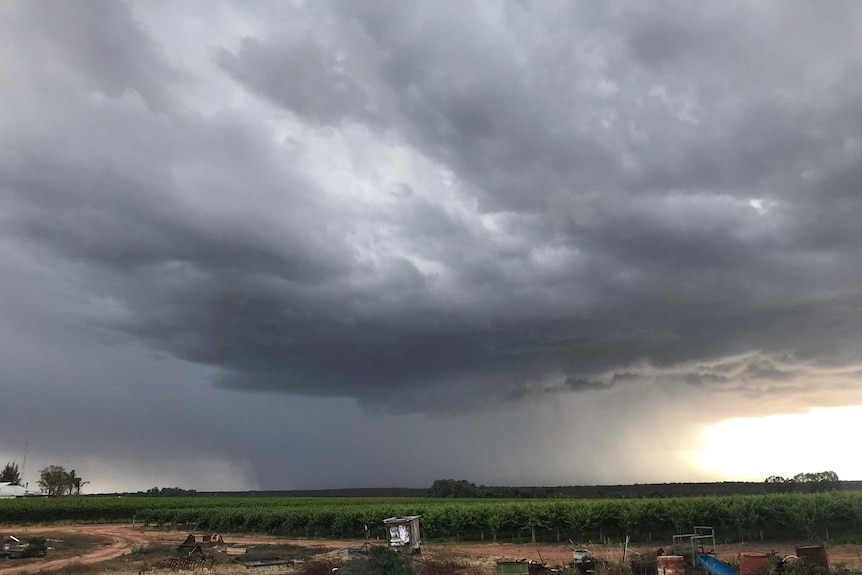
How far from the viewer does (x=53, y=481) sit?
160500 mm

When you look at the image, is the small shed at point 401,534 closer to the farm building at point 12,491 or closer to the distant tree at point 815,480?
the distant tree at point 815,480

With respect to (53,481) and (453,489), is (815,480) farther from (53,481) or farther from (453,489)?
(53,481)

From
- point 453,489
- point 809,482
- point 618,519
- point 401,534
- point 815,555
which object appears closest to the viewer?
point 815,555

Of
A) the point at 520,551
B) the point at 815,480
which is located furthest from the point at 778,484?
the point at 520,551

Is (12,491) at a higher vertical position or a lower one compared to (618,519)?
lower

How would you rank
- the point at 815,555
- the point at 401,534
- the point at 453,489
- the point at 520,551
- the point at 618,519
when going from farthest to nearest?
the point at 453,489
the point at 618,519
the point at 520,551
the point at 401,534
the point at 815,555

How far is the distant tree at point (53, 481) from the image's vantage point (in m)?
160

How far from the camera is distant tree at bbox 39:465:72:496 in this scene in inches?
6309

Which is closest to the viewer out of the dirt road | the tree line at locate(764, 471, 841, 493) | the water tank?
the water tank

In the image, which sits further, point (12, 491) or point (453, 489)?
point (453, 489)

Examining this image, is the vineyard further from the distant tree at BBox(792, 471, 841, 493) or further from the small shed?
the distant tree at BBox(792, 471, 841, 493)

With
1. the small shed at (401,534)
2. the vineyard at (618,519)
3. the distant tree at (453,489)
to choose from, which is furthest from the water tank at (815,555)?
the distant tree at (453,489)

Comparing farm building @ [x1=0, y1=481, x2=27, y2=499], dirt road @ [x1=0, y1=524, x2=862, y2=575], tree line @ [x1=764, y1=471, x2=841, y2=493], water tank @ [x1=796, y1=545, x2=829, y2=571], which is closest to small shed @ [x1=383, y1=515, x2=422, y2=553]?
dirt road @ [x1=0, y1=524, x2=862, y2=575]

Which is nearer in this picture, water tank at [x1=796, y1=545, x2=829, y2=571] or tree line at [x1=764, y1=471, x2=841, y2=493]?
water tank at [x1=796, y1=545, x2=829, y2=571]
